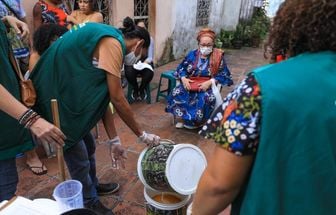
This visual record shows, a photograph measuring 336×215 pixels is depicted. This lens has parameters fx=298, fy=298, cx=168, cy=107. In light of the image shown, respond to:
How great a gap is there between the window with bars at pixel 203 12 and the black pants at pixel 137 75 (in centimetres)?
396

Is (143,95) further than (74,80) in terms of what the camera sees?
Yes

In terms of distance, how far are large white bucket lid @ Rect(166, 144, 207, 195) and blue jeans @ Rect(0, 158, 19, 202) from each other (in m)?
0.87

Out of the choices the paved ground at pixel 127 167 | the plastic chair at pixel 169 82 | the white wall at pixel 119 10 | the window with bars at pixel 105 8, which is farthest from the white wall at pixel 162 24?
the paved ground at pixel 127 167

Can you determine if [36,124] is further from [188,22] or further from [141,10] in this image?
[188,22]

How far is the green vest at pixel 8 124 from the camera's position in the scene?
4.94ft

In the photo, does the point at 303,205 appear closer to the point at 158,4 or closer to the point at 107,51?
the point at 107,51

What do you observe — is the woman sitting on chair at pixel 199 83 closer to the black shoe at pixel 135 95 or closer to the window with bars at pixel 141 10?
the black shoe at pixel 135 95

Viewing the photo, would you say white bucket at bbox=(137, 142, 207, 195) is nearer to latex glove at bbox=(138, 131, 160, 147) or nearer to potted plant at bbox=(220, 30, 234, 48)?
latex glove at bbox=(138, 131, 160, 147)

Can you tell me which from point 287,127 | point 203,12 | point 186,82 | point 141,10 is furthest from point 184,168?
point 203,12

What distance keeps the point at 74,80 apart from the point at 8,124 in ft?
1.42

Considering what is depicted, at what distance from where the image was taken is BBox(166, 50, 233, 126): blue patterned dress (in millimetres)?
3832

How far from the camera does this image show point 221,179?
866 mm

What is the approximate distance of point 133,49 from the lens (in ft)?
6.49

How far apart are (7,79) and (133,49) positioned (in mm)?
781
